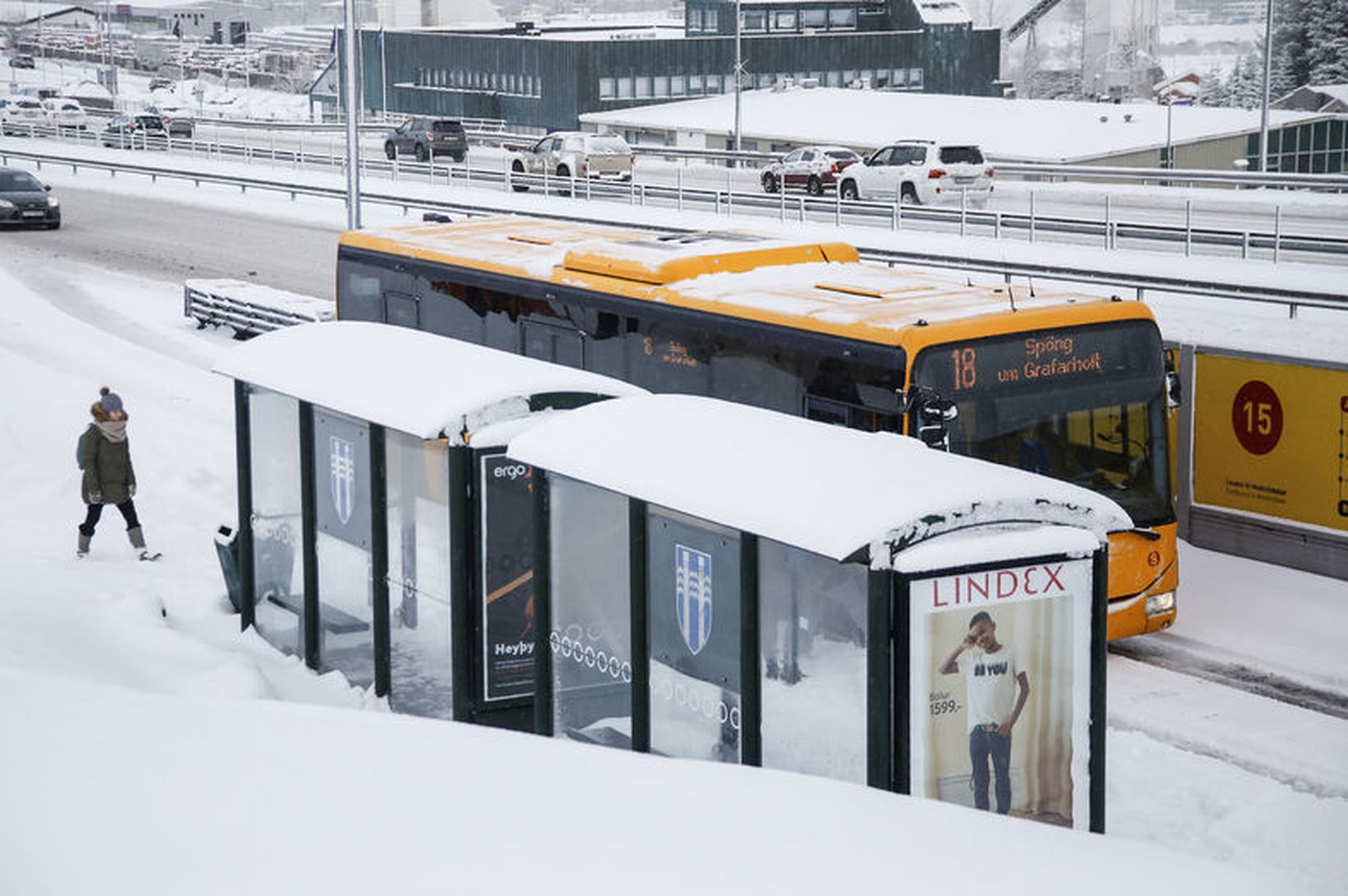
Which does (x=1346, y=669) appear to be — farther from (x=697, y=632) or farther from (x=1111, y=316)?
(x=697, y=632)

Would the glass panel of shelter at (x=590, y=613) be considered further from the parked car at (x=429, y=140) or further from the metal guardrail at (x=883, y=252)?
the parked car at (x=429, y=140)

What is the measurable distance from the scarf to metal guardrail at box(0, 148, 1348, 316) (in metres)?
10.2

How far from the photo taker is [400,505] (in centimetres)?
1165

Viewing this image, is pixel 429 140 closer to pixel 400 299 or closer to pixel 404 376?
pixel 400 299

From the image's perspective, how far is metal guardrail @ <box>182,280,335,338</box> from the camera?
28.0m

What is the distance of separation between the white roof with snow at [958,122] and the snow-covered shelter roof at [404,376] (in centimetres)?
4833

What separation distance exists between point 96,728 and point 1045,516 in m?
4.30

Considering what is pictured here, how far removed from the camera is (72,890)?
246 inches

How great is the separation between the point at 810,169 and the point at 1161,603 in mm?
36829

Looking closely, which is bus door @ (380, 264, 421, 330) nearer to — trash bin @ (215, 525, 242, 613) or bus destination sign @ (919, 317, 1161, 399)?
trash bin @ (215, 525, 242, 613)

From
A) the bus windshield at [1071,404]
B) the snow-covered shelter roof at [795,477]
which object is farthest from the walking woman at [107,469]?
the bus windshield at [1071,404]

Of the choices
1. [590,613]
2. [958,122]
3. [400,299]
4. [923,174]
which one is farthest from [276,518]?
[958,122]

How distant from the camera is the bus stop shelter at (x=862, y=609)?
25.8ft

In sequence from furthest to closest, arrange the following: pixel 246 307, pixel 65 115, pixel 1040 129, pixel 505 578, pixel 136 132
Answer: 1. pixel 65 115
2. pixel 136 132
3. pixel 1040 129
4. pixel 246 307
5. pixel 505 578
